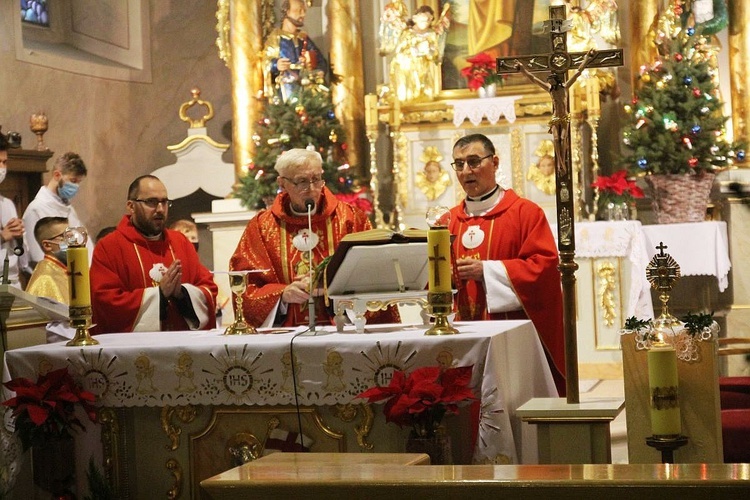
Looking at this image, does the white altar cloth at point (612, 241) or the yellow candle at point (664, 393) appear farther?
the white altar cloth at point (612, 241)

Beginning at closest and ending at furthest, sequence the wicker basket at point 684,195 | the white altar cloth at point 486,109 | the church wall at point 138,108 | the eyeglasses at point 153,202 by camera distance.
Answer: the eyeglasses at point 153,202, the wicker basket at point 684,195, the white altar cloth at point 486,109, the church wall at point 138,108

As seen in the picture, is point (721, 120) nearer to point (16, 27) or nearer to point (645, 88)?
point (645, 88)

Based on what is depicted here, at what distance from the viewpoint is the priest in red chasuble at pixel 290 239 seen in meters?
5.19

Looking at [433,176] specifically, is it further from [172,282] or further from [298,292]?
[298,292]

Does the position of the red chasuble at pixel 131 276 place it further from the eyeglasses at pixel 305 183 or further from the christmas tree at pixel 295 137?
the christmas tree at pixel 295 137

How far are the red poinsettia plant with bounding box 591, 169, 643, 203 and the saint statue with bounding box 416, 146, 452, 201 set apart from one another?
130 centimetres

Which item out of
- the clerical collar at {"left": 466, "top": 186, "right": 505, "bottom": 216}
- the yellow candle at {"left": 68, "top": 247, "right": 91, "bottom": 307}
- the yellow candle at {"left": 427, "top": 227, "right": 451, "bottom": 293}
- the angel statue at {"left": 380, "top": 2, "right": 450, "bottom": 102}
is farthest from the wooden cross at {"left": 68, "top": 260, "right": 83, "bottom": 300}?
the angel statue at {"left": 380, "top": 2, "right": 450, "bottom": 102}

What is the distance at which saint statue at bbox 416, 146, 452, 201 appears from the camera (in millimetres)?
10234

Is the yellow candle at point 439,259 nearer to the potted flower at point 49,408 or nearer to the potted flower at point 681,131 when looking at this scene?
the potted flower at point 49,408

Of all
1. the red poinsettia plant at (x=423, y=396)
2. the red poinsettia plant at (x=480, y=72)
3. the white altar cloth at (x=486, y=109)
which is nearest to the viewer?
the red poinsettia plant at (x=423, y=396)

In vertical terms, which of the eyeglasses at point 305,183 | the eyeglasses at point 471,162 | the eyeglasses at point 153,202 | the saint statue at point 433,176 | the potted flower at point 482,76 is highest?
the potted flower at point 482,76

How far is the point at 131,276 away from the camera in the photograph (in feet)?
18.9

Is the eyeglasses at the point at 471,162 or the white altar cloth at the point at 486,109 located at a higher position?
the white altar cloth at the point at 486,109

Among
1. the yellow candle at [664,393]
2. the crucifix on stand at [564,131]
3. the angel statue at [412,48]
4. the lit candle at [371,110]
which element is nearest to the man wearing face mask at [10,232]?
the lit candle at [371,110]
